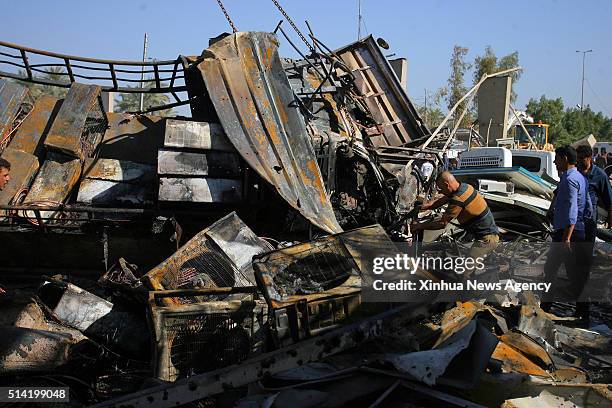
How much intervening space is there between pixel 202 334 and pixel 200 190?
228 cm

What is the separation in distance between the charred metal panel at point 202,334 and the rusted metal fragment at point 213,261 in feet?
2.21

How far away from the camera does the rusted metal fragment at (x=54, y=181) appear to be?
594cm

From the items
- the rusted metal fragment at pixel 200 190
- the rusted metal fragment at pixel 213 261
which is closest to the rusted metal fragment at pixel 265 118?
the rusted metal fragment at pixel 200 190

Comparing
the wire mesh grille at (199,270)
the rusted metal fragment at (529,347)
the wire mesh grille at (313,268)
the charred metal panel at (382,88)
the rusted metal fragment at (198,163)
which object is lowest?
the rusted metal fragment at (529,347)

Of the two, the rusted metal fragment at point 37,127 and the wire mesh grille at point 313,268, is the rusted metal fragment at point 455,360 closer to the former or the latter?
the wire mesh grille at point 313,268

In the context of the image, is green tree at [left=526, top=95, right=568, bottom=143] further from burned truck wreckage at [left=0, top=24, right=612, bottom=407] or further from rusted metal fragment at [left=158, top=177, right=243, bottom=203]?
rusted metal fragment at [left=158, top=177, right=243, bottom=203]

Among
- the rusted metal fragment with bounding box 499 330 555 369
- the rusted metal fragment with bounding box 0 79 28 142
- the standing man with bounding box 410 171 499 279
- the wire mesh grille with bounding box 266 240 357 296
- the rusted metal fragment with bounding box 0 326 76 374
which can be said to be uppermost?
the rusted metal fragment with bounding box 0 79 28 142

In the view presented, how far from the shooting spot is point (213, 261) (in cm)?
489

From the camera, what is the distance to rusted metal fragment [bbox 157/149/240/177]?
5746mm

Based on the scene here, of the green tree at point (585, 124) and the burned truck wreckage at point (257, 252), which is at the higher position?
the green tree at point (585, 124)

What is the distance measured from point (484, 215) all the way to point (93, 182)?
4.30 meters

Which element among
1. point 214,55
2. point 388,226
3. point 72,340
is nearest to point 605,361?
point 388,226

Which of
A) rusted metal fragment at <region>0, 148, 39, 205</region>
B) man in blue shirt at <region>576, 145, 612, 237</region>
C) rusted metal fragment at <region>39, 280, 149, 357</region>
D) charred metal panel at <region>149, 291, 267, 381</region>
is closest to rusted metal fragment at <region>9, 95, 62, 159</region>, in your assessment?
rusted metal fragment at <region>0, 148, 39, 205</region>

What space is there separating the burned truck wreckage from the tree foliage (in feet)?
112
